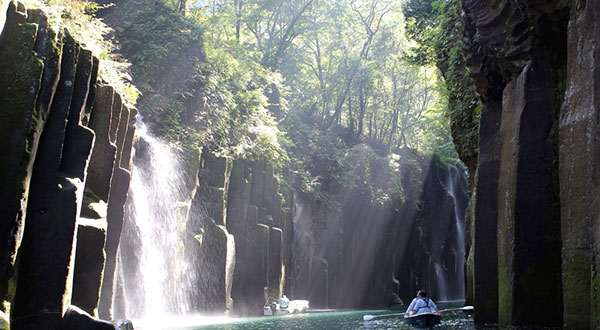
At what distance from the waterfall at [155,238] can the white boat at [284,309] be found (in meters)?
4.97

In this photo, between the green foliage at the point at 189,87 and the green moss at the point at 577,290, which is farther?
the green foliage at the point at 189,87

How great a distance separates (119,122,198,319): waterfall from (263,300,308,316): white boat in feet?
16.3

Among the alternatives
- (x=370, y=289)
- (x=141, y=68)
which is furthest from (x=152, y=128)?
(x=370, y=289)

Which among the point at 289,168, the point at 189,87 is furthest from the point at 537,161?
the point at 289,168

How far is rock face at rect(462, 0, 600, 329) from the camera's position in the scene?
8.95 m

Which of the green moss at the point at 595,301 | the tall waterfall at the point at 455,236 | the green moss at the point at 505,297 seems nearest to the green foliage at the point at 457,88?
the green moss at the point at 505,297

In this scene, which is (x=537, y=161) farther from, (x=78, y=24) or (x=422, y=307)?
(x=78, y=24)

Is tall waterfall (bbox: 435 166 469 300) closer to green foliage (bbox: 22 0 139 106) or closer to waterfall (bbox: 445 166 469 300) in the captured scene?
waterfall (bbox: 445 166 469 300)

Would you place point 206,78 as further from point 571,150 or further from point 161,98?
point 571,150

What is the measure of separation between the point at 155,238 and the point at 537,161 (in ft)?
39.6

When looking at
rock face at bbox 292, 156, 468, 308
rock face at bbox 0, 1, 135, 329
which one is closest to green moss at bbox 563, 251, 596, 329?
rock face at bbox 0, 1, 135, 329

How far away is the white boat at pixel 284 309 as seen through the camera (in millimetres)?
25172

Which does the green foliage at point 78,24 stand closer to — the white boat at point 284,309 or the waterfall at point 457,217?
the white boat at point 284,309

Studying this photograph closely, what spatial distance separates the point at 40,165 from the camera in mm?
9242
